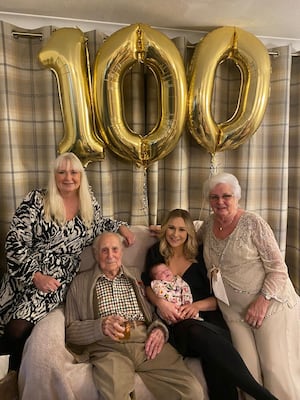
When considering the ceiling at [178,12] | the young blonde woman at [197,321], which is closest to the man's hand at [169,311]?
the young blonde woman at [197,321]

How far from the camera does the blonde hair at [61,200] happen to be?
75.1 inches

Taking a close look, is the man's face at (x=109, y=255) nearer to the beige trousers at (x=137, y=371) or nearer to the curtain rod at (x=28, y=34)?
the beige trousers at (x=137, y=371)

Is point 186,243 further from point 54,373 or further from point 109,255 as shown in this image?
point 54,373

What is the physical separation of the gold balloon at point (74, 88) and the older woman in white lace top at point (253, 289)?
0.80 meters

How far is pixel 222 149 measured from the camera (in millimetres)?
2432

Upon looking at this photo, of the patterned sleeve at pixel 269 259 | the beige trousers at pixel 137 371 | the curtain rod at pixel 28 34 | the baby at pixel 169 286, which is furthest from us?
the curtain rod at pixel 28 34

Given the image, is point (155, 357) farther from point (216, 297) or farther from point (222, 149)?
point (222, 149)

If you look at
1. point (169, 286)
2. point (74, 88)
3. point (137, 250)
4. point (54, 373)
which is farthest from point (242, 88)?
point (54, 373)

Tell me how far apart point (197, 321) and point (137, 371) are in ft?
1.21

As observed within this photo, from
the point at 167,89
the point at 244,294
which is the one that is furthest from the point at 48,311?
the point at 167,89

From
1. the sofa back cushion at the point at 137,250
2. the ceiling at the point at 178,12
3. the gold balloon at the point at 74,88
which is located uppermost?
the ceiling at the point at 178,12

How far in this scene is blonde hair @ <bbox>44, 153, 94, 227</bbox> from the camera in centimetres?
191

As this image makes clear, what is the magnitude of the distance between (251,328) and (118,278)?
719mm

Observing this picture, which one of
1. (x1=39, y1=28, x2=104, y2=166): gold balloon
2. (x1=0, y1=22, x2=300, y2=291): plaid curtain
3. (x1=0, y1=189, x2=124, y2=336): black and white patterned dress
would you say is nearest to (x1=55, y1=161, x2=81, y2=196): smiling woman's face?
(x1=0, y1=189, x2=124, y2=336): black and white patterned dress
